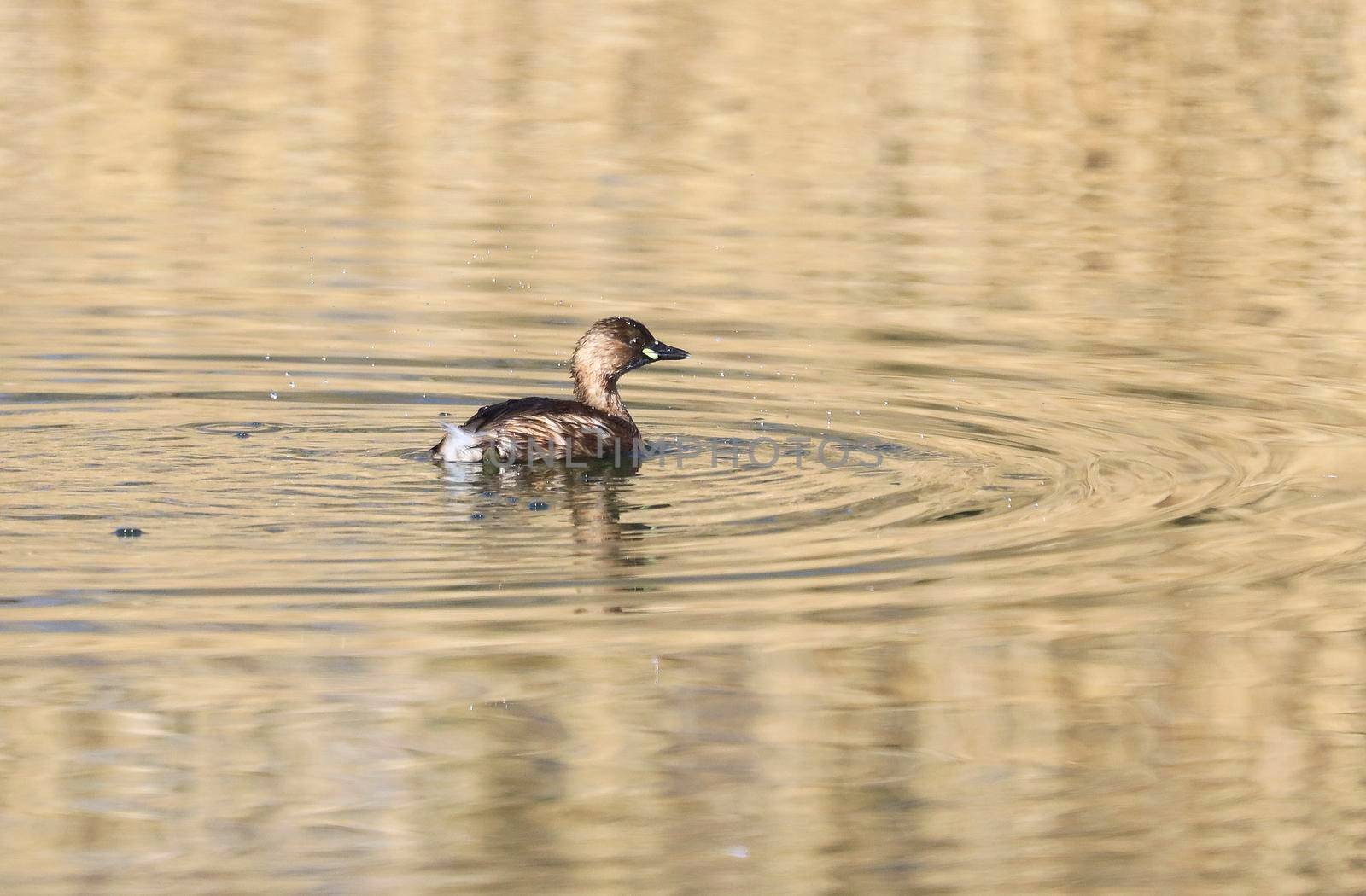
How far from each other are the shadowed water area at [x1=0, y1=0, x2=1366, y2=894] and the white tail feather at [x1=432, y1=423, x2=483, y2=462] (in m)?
0.16

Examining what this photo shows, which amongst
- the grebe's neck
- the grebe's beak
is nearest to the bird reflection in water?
the grebe's neck

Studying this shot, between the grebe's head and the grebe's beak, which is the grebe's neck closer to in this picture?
the grebe's head

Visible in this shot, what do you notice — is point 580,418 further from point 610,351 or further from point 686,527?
point 686,527

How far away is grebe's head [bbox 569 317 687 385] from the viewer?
12.0 meters

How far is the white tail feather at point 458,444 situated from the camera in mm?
10703

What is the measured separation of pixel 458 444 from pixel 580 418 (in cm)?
70

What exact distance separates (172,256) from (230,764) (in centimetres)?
1095

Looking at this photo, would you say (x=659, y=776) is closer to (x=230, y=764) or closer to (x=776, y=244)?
(x=230, y=764)

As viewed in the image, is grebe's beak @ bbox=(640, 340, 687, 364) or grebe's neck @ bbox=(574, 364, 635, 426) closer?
grebe's neck @ bbox=(574, 364, 635, 426)

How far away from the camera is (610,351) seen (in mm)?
12031

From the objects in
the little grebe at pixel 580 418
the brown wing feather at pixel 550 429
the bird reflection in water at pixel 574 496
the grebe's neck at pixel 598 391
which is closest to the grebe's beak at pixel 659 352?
the little grebe at pixel 580 418

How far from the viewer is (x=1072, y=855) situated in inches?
240

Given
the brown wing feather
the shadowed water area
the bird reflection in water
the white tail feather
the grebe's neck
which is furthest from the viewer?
the grebe's neck

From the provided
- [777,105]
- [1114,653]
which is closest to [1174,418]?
[1114,653]
